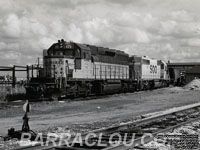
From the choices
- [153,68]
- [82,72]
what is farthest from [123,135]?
[153,68]

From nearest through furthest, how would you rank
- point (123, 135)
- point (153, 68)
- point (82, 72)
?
point (123, 135) → point (82, 72) → point (153, 68)

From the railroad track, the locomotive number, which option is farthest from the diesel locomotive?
the railroad track

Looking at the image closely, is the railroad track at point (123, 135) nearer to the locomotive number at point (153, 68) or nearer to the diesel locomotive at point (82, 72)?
the diesel locomotive at point (82, 72)

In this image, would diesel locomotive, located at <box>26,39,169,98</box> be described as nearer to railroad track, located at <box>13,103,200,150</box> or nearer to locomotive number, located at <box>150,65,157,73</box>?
locomotive number, located at <box>150,65,157,73</box>

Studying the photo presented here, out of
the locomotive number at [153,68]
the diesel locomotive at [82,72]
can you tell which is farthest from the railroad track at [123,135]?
the locomotive number at [153,68]

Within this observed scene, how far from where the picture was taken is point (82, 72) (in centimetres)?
2452

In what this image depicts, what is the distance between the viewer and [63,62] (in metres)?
22.7

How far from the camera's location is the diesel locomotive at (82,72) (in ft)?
72.3

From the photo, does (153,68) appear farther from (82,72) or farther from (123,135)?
(123,135)

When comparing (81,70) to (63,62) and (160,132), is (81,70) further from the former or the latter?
(160,132)

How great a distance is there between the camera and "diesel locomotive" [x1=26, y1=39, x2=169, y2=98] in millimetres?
22031

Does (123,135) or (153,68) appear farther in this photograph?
(153,68)

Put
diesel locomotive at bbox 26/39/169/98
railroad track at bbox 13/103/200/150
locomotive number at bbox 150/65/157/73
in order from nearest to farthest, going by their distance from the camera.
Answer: railroad track at bbox 13/103/200/150
diesel locomotive at bbox 26/39/169/98
locomotive number at bbox 150/65/157/73

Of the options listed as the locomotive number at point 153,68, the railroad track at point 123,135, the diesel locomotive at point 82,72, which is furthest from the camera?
the locomotive number at point 153,68
